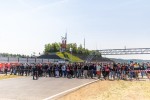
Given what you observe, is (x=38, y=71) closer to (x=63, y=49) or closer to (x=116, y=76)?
(x=116, y=76)

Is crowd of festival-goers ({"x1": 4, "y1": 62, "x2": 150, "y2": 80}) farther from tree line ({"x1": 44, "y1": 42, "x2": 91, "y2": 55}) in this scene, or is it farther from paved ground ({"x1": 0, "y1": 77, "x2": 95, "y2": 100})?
tree line ({"x1": 44, "y1": 42, "x2": 91, "y2": 55})

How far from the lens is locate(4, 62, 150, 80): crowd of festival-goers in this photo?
3084 centimetres

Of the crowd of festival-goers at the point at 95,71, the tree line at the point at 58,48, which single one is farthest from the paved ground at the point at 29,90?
the tree line at the point at 58,48

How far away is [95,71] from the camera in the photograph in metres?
31.8

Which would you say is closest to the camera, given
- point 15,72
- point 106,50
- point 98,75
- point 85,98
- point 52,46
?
point 85,98

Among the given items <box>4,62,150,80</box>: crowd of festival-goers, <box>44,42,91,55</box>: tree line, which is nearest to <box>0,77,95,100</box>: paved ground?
<box>4,62,150,80</box>: crowd of festival-goers

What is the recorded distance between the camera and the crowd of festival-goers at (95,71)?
1214 inches

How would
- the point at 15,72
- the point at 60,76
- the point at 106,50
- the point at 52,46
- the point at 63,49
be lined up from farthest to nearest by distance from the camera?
the point at 52,46, the point at 106,50, the point at 63,49, the point at 15,72, the point at 60,76

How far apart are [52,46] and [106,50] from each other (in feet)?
99.3

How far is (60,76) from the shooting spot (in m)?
33.0

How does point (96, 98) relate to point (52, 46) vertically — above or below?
below

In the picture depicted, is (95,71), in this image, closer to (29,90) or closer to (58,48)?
(29,90)

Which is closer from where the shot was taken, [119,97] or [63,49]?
[119,97]

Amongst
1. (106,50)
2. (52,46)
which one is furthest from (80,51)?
(106,50)
